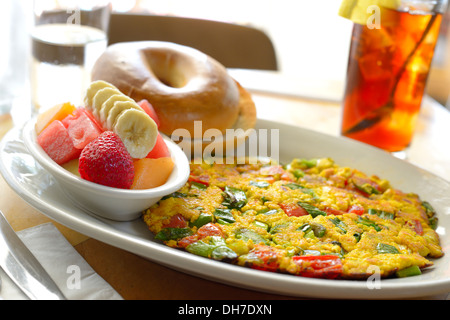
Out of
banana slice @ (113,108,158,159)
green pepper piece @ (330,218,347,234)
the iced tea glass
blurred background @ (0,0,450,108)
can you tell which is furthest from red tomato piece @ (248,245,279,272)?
blurred background @ (0,0,450,108)

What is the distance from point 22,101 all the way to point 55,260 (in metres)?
1.10

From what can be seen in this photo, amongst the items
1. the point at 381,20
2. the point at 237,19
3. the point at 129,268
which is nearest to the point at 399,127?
the point at 381,20

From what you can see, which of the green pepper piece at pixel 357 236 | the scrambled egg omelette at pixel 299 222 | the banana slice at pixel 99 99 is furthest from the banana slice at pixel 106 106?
the green pepper piece at pixel 357 236

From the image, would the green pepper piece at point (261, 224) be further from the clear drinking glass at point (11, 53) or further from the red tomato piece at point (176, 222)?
the clear drinking glass at point (11, 53)

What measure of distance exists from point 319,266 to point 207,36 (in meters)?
2.03

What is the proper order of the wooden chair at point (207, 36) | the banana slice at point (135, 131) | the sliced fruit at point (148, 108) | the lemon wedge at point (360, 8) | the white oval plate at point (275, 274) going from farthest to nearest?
the wooden chair at point (207, 36), the lemon wedge at point (360, 8), the sliced fruit at point (148, 108), the banana slice at point (135, 131), the white oval plate at point (275, 274)

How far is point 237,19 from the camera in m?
4.98

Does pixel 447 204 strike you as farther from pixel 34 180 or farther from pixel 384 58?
pixel 34 180

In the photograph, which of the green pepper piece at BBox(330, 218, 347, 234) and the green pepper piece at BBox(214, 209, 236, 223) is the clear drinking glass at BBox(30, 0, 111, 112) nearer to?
the green pepper piece at BBox(214, 209, 236, 223)

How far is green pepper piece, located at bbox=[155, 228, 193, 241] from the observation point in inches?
41.7

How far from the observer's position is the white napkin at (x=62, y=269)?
923 millimetres

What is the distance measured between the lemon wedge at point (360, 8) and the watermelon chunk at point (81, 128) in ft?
2.88

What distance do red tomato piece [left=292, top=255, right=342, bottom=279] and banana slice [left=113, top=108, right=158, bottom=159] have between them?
39cm

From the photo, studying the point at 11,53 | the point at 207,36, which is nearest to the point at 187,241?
the point at 11,53
